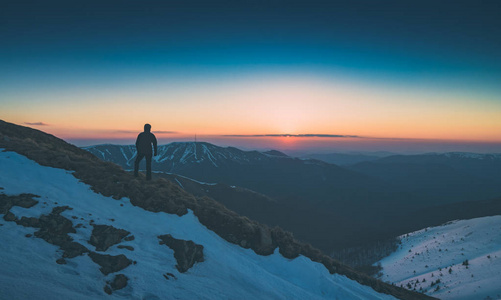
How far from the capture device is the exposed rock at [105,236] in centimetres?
865

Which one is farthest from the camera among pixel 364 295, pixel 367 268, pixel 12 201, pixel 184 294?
pixel 367 268

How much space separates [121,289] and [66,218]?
4.56 m

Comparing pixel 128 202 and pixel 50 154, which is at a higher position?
pixel 50 154

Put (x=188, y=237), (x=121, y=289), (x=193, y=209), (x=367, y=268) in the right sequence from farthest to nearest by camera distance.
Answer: (x=367, y=268)
(x=193, y=209)
(x=188, y=237)
(x=121, y=289)

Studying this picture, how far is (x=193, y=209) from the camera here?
14.5 meters

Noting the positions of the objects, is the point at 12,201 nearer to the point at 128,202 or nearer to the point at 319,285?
Result: the point at 128,202

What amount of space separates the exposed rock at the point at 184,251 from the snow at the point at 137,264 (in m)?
0.27

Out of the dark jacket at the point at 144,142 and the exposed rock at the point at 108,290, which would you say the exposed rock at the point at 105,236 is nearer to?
the exposed rock at the point at 108,290

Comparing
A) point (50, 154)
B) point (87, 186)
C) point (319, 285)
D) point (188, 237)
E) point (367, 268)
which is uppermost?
point (50, 154)

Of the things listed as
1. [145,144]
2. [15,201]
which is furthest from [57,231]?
[145,144]

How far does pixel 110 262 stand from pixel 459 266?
2411 inches

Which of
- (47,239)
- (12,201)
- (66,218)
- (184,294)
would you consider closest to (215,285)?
(184,294)

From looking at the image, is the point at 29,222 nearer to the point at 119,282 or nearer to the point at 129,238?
the point at 129,238

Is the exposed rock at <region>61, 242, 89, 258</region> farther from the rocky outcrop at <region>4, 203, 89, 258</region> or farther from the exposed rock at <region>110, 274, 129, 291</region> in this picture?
the exposed rock at <region>110, 274, 129, 291</region>
